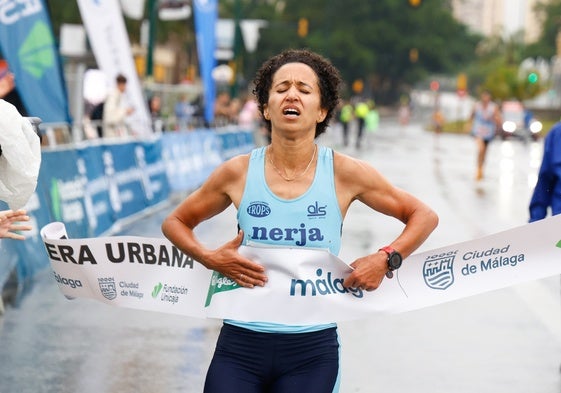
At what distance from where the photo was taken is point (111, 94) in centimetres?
1836

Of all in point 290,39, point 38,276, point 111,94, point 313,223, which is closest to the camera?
point 313,223

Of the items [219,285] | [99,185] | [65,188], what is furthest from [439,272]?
[99,185]

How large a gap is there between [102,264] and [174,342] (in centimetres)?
352

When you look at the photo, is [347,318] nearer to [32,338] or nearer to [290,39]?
[32,338]

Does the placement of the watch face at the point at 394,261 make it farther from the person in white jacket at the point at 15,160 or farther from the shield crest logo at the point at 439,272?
the person in white jacket at the point at 15,160

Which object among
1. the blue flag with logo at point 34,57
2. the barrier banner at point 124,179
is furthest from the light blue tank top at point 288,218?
the barrier banner at point 124,179

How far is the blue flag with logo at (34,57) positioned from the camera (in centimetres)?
1262

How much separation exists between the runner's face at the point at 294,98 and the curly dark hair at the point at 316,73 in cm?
4

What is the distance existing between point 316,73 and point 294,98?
0.16 meters

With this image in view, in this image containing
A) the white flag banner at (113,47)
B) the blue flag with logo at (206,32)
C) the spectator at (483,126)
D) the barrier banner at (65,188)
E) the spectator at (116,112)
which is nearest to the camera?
the barrier banner at (65,188)

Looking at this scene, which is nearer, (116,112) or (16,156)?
(16,156)

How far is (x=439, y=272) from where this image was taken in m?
4.44

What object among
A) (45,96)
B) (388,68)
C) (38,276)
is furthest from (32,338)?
(388,68)

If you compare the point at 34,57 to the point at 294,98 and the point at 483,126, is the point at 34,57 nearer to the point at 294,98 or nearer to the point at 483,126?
the point at 294,98
